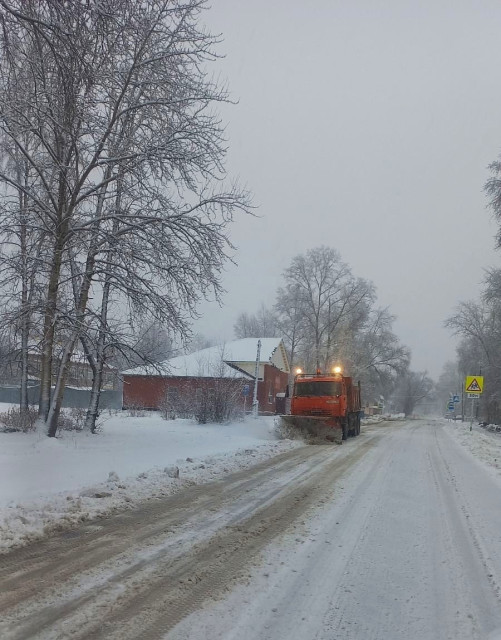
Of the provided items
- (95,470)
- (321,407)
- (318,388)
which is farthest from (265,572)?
(318,388)

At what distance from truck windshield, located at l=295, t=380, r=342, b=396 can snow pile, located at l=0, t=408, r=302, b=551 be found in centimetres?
438

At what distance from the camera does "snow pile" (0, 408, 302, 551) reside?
6059mm

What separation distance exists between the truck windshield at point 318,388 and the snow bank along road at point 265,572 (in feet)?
36.8

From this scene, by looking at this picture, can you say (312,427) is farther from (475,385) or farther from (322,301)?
(322,301)

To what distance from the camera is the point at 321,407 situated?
19.3m

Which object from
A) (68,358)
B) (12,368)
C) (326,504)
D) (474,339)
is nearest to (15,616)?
(326,504)

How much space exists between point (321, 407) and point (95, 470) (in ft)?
38.8

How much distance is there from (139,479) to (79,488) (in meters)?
1.34

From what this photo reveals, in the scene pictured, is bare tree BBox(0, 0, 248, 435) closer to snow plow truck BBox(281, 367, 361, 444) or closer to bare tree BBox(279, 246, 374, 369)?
snow plow truck BBox(281, 367, 361, 444)

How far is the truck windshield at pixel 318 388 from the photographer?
63.8 feet

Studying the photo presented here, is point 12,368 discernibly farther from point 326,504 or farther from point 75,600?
point 75,600

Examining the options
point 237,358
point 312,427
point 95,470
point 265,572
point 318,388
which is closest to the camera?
point 265,572

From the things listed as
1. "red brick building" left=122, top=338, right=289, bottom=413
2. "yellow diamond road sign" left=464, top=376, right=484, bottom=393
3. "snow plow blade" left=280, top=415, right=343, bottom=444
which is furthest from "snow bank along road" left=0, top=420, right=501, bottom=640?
"red brick building" left=122, top=338, right=289, bottom=413

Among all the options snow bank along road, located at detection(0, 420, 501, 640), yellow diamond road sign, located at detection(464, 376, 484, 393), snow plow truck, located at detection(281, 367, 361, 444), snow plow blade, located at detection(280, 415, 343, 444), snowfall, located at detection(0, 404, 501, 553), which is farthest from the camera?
yellow diamond road sign, located at detection(464, 376, 484, 393)
